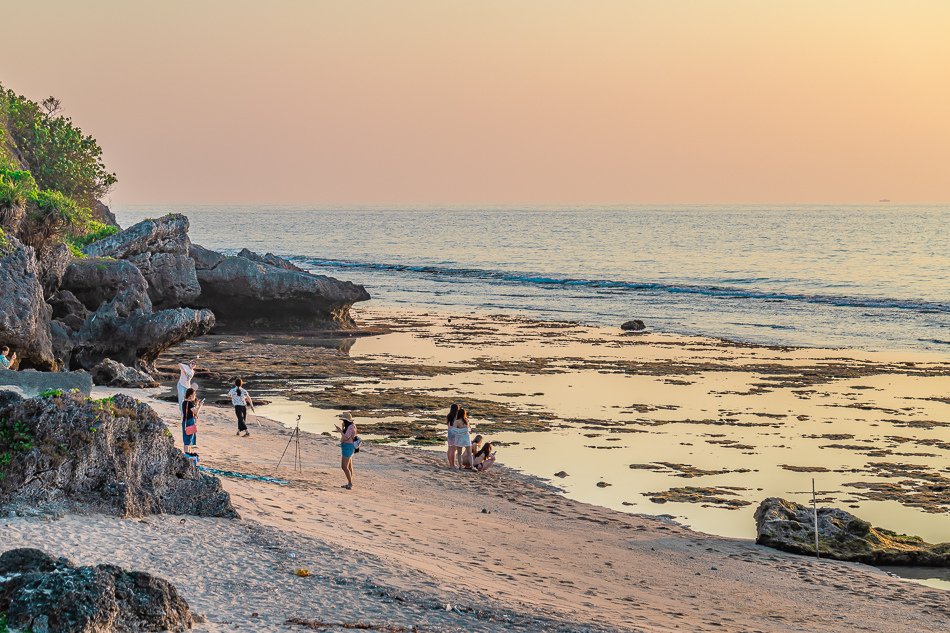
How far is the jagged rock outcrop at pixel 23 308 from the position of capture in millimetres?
24953

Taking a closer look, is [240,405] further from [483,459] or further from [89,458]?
[89,458]

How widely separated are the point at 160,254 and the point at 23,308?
1178cm

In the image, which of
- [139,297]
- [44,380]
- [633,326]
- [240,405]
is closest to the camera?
[44,380]

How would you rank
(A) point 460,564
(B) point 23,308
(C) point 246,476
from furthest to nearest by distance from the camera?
(B) point 23,308 → (C) point 246,476 → (A) point 460,564

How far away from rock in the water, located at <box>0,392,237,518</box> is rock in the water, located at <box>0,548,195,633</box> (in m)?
3.26

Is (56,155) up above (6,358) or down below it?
above

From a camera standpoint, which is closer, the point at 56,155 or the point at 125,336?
the point at 125,336

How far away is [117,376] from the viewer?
1049 inches

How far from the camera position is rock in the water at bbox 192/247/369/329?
138 ft

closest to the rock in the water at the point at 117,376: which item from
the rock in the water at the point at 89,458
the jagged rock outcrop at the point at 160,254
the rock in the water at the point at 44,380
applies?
the rock in the water at the point at 44,380

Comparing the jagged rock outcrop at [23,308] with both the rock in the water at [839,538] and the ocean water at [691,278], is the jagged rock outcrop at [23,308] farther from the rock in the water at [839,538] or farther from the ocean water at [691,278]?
the ocean water at [691,278]

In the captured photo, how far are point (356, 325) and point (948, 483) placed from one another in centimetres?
2940

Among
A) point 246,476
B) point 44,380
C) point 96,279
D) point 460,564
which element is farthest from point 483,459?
point 96,279

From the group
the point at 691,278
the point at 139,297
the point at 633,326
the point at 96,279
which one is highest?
the point at 96,279
